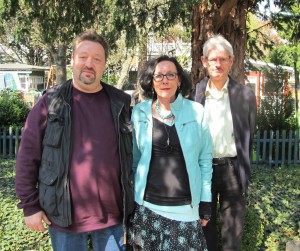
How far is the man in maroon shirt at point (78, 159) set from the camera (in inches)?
93.1

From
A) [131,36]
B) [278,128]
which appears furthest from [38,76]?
[131,36]

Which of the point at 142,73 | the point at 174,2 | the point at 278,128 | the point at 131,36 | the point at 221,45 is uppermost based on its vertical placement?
the point at 174,2

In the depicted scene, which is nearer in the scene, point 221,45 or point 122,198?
point 122,198

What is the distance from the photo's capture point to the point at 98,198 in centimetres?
242

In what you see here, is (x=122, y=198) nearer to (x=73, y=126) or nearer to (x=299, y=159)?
(x=73, y=126)

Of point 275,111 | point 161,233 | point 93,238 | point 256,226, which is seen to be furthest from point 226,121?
point 275,111

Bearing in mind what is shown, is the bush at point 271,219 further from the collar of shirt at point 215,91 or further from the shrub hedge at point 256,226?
the collar of shirt at point 215,91

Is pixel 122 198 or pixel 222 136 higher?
pixel 222 136

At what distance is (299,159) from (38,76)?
36.8m

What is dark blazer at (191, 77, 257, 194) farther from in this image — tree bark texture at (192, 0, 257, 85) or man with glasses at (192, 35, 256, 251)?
tree bark texture at (192, 0, 257, 85)

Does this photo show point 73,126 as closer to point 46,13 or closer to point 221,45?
point 221,45

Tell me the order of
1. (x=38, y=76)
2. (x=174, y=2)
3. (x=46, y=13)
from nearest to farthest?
(x=174, y=2) → (x=46, y=13) → (x=38, y=76)

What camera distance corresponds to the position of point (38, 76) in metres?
43.0

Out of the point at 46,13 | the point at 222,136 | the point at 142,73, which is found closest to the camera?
the point at 142,73
